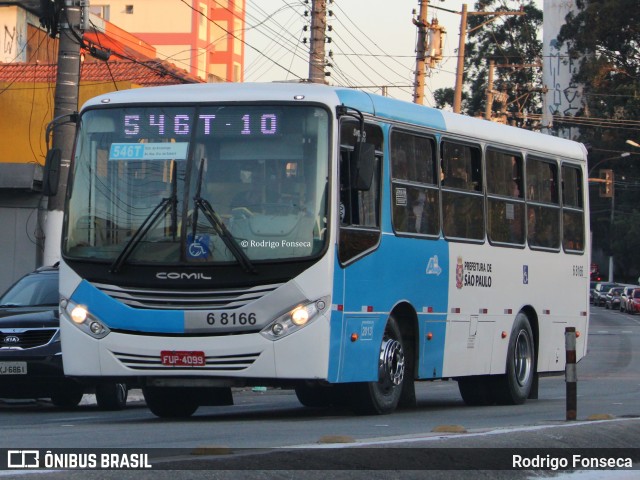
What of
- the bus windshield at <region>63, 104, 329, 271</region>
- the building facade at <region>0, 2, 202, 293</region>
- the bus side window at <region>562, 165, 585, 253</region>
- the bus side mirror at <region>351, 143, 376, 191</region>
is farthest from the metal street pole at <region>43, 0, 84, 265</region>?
the bus side mirror at <region>351, 143, 376, 191</region>

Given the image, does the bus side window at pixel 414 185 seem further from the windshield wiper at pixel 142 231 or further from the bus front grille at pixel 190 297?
the windshield wiper at pixel 142 231

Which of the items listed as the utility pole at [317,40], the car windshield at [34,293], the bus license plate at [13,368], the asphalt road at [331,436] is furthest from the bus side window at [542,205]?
the utility pole at [317,40]

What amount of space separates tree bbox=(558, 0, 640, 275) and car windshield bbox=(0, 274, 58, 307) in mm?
54238

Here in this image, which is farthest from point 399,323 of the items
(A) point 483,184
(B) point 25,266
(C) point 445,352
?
(B) point 25,266

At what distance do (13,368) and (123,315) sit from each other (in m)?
3.93

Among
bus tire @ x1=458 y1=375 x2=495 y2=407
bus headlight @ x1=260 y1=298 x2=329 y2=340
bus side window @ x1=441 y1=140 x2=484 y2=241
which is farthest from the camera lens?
bus tire @ x1=458 y1=375 x2=495 y2=407

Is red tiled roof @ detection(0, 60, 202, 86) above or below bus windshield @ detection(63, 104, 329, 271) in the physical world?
above

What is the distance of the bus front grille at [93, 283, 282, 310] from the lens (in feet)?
40.1

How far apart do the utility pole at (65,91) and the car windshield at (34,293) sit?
214 centimetres

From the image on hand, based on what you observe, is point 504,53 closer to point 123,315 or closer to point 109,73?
point 109,73

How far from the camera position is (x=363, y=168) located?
1252 centimetres

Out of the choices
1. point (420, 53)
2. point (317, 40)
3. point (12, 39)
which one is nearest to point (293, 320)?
point (317, 40)

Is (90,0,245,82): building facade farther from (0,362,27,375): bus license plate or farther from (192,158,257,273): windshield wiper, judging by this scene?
(192,158,257,273): windshield wiper

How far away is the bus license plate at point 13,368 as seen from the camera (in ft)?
52.2
